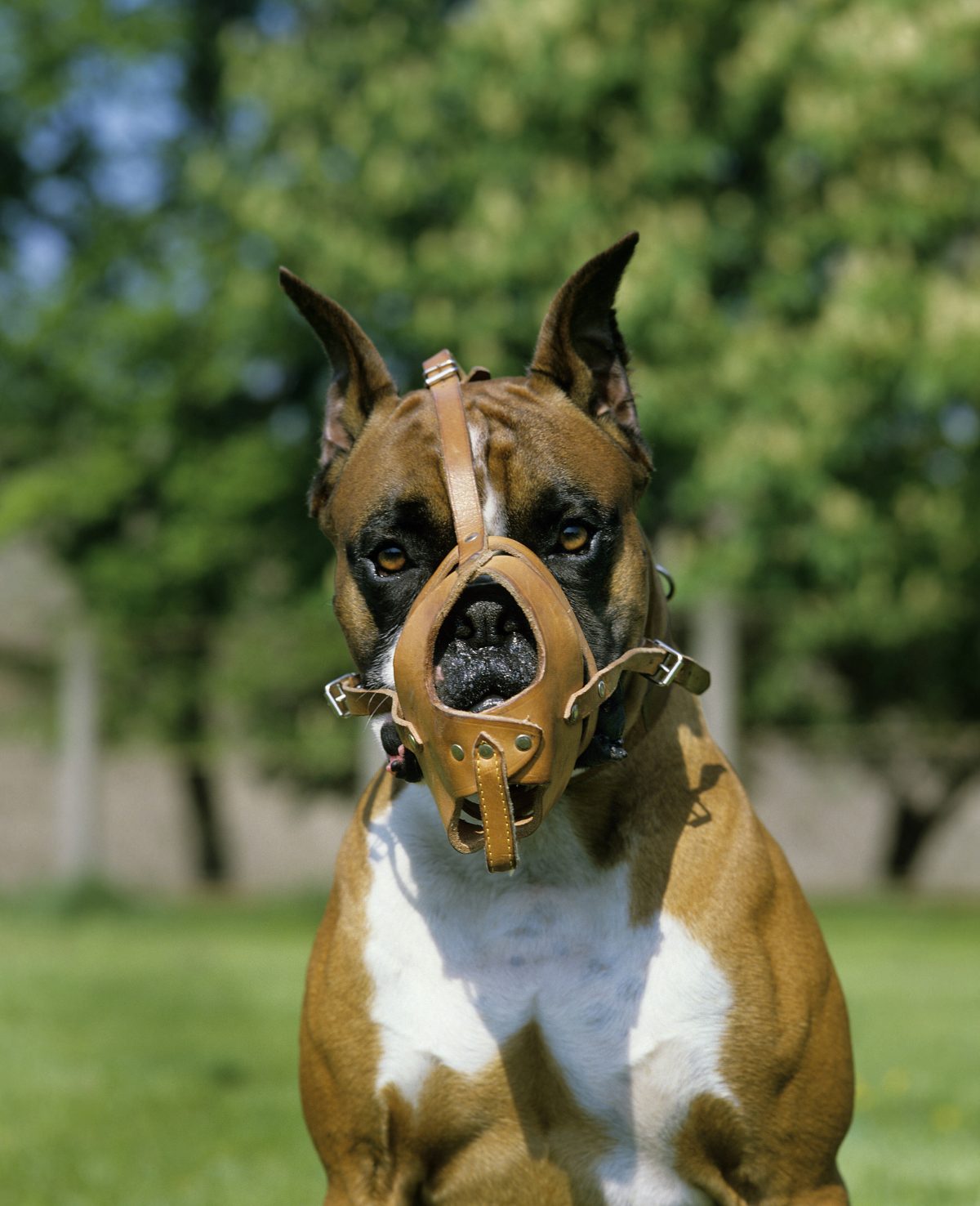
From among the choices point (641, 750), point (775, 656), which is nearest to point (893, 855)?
point (775, 656)

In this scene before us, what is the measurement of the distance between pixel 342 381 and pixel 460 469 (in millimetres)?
575

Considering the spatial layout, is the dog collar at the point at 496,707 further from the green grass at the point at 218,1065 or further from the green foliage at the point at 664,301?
the green foliage at the point at 664,301

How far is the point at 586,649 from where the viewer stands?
2.62 metres

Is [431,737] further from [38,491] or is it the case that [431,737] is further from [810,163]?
[38,491]

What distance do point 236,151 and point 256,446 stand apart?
2.83 m

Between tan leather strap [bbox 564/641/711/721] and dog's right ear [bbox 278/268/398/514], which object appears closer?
tan leather strap [bbox 564/641/711/721]

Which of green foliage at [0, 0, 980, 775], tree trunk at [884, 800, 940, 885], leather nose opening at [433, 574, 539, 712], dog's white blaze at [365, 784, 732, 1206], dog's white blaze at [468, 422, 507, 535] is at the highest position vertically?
green foliage at [0, 0, 980, 775]

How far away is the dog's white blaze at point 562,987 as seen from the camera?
2.76 m

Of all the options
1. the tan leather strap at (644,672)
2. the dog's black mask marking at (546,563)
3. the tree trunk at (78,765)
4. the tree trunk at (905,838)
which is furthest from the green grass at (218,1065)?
the dog's black mask marking at (546,563)

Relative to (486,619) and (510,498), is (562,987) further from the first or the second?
(510,498)

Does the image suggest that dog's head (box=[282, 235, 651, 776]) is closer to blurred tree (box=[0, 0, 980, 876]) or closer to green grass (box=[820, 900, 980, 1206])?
green grass (box=[820, 900, 980, 1206])

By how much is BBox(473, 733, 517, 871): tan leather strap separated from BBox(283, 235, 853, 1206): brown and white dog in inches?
10.2

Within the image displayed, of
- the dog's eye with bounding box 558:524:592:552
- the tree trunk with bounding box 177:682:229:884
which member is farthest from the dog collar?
the tree trunk with bounding box 177:682:229:884

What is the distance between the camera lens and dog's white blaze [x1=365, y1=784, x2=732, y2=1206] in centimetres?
276
